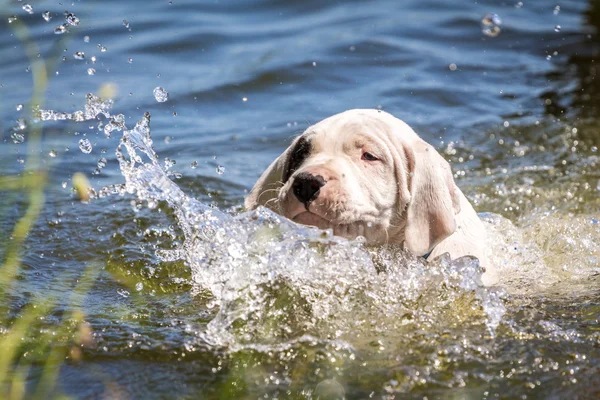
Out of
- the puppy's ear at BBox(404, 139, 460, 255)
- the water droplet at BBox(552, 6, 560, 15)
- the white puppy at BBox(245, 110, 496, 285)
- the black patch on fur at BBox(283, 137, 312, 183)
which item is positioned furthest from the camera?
the water droplet at BBox(552, 6, 560, 15)

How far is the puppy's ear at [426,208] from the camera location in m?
4.77

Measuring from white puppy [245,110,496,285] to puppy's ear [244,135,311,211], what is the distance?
11 millimetres

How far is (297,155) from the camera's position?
500cm

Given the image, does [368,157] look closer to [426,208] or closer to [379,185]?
[379,185]

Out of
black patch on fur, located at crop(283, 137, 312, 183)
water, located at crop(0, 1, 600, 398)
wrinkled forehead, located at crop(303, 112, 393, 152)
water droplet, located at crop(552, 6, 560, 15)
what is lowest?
water droplet, located at crop(552, 6, 560, 15)

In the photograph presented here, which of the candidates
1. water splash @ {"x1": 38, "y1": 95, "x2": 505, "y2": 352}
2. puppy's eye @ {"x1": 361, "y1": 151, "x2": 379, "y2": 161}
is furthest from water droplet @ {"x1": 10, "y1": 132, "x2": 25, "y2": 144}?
puppy's eye @ {"x1": 361, "y1": 151, "x2": 379, "y2": 161}

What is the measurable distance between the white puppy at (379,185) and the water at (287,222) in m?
0.15

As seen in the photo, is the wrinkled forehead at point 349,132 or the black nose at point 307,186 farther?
the wrinkled forehead at point 349,132

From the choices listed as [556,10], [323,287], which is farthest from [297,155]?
[556,10]

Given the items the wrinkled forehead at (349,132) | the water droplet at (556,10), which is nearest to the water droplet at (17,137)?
the wrinkled forehead at (349,132)

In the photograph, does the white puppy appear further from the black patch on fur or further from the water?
the water

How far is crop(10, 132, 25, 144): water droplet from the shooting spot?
8.30 m

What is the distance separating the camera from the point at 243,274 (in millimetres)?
4848

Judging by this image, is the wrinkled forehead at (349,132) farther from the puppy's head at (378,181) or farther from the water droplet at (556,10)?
the water droplet at (556,10)
